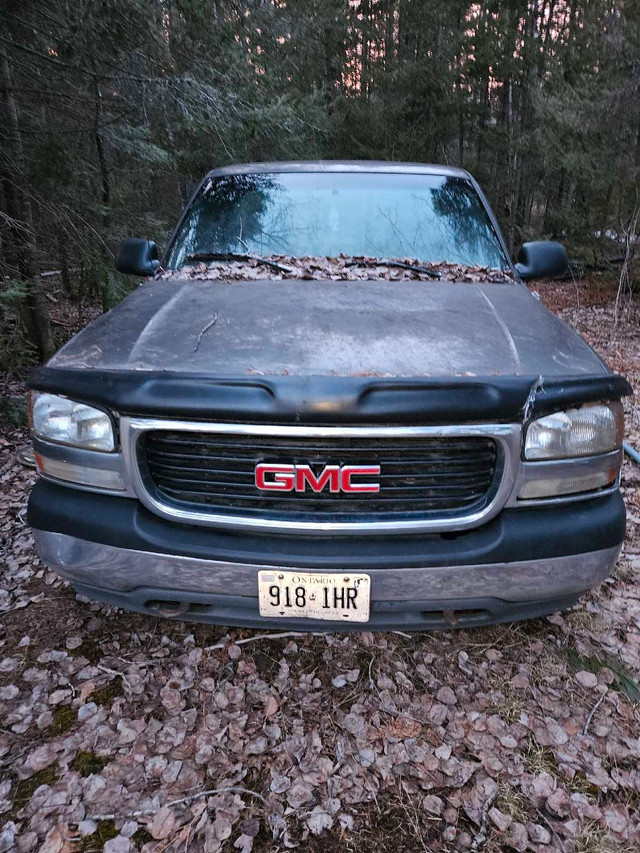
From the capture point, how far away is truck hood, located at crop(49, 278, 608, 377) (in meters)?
1.86

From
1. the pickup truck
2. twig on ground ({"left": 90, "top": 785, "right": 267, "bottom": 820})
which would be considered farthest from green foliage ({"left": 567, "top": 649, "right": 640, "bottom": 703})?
twig on ground ({"left": 90, "top": 785, "right": 267, "bottom": 820})

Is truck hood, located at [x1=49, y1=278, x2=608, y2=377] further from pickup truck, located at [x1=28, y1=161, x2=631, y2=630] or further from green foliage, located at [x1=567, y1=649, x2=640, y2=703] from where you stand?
green foliage, located at [x1=567, y1=649, x2=640, y2=703]

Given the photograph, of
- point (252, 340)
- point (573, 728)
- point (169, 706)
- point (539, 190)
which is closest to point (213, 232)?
point (252, 340)

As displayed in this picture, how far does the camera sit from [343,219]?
3.15 meters

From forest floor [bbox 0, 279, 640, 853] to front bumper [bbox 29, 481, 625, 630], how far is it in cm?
48

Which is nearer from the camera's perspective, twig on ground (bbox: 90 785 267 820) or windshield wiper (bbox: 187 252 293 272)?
twig on ground (bbox: 90 785 267 820)

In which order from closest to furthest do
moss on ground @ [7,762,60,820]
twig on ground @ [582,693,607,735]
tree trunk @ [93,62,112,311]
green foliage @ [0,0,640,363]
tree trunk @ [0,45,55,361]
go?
moss on ground @ [7,762,60,820], twig on ground @ [582,693,607,735], tree trunk @ [0,45,55,361], green foliage @ [0,0,640,363], tree trunk @ [93,62,112,311]

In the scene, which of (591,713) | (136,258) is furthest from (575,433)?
(136,258)

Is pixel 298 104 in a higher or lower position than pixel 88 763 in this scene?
higher

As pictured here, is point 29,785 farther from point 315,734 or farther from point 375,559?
point 375,559

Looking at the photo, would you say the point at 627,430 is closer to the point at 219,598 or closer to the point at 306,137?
the point at 219,598

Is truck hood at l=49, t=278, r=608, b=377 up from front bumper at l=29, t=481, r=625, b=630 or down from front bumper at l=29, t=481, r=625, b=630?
up

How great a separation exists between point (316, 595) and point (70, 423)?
1.02 m

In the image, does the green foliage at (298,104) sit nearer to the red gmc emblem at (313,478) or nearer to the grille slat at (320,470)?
the grille slat at (320,470)
